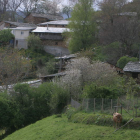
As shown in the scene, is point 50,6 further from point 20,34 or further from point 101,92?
point 101,92

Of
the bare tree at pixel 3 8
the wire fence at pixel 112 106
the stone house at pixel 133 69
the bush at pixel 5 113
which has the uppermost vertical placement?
the bare tree at pixel 3 8

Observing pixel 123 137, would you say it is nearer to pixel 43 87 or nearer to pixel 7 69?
pixel 43 87

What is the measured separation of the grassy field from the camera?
1630 cm

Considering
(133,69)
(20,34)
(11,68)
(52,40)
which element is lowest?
(11,68)

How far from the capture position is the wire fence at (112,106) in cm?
1872

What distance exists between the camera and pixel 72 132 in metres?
18.8

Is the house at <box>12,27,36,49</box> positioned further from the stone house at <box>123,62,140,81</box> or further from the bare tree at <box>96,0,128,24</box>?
the stone house at <box>123,62,140,81</box>

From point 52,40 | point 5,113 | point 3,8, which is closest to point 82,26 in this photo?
point 52,40

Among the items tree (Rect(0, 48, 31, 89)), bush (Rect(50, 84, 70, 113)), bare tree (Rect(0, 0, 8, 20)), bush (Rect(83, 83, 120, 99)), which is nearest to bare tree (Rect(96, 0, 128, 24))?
tree (Rect(0, 48, 31, 89))

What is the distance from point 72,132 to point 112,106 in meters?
3.92

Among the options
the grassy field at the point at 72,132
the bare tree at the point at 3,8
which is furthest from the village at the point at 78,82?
the bare tree at the point at 3,8

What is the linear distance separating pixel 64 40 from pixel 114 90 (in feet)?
117

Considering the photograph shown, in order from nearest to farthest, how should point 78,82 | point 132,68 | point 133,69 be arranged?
point 133,69 → point 132,68 → point 78,82

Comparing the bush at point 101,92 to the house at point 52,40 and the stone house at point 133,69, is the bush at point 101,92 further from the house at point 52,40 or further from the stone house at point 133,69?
the house at point 52,40
